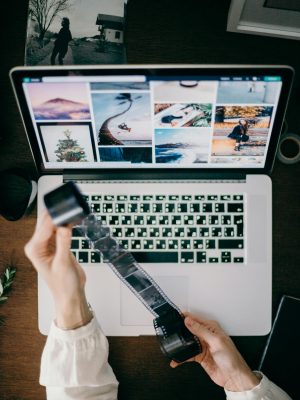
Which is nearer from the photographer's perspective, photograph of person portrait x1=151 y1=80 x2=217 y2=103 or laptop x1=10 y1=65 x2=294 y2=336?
photograph of person portrait x1=151 y1=80 x2=217 y2=103

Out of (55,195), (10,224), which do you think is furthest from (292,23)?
(10,224)

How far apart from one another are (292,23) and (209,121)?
0.32 m

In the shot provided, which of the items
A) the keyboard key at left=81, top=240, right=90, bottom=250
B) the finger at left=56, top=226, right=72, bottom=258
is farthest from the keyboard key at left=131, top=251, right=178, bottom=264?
the finger at left=56, top=226, right=72, bottom=258

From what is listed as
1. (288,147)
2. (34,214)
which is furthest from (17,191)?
(288,147)

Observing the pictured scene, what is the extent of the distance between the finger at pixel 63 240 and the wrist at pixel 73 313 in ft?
0.41

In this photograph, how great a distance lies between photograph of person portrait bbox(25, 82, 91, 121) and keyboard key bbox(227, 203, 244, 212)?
36 centimetres

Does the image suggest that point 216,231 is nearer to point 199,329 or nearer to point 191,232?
point 191,232

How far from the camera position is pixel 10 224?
1053 millimetres

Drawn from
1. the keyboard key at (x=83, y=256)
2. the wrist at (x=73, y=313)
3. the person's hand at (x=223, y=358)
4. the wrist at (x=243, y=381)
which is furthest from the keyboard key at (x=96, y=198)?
the wrist at (x=243, y=381)

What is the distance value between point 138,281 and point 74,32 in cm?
58

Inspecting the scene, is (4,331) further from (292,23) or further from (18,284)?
(292,23)

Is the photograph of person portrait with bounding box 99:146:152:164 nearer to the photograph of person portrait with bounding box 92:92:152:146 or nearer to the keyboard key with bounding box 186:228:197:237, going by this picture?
the photograph of person portrait with bounding box 92:92:152:146

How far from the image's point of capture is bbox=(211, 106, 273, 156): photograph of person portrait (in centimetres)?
88

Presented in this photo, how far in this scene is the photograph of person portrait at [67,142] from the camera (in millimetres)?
921
